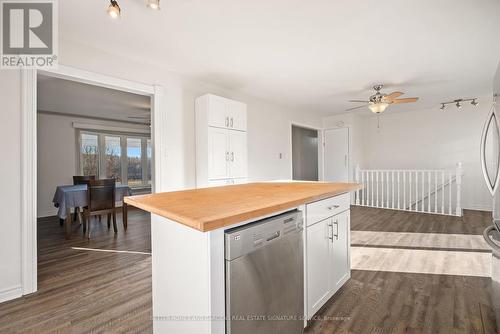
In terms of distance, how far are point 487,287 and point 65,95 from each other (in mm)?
6344

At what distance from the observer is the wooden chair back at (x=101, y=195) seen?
12.6 ft

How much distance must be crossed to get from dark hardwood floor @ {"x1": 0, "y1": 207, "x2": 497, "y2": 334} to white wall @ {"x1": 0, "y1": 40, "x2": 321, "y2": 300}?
17.3 inches

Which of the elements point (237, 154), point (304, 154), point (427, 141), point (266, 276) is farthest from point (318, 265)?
point (304, 154)

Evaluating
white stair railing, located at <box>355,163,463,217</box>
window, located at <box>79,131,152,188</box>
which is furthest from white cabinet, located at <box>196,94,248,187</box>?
white stair railing, located at <box>355,163,463,217</box>

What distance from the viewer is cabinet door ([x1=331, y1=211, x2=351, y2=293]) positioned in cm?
190

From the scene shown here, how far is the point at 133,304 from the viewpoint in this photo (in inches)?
74.9

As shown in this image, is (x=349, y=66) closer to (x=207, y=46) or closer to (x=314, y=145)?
(x=207, y=46)

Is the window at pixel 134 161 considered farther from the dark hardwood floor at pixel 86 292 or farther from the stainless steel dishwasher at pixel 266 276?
the stainless steel dishwasher at pixel 266 276

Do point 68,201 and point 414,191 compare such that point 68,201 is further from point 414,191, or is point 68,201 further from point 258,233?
point 414,191

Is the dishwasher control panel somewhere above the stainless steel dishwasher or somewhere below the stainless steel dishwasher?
above

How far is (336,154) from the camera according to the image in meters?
6.42

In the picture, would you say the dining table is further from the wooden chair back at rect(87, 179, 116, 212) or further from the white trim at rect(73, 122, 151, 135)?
the white trim at rect(73, 122, 151, 135)

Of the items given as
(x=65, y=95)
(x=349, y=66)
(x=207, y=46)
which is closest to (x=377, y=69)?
(x=349, y=66)

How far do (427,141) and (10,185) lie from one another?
25.0 ft
